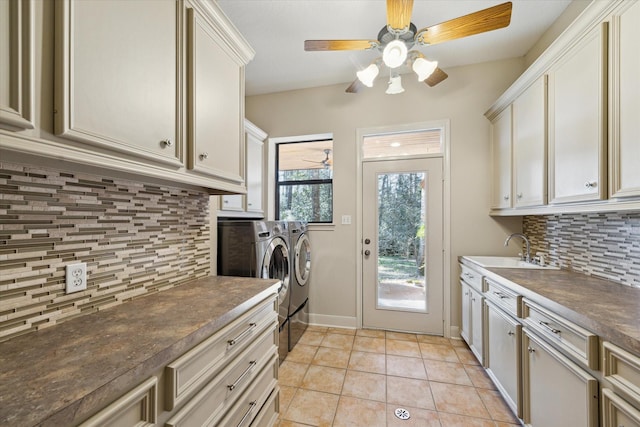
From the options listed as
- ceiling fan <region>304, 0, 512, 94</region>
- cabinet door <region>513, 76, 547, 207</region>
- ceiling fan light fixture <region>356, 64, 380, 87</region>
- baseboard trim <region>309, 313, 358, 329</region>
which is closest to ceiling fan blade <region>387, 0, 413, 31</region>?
ceiling fan <region>304, 0, 512, 94</region>

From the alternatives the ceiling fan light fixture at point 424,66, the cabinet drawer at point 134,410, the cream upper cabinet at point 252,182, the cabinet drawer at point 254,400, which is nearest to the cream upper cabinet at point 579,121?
the ceiling fan light fixture at point 424,66

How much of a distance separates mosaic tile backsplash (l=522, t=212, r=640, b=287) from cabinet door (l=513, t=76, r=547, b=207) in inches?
13.6

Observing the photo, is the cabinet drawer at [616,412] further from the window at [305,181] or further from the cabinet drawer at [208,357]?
the window at [305,181]

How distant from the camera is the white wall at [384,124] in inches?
104

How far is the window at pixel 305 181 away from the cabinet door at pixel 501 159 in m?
1.69

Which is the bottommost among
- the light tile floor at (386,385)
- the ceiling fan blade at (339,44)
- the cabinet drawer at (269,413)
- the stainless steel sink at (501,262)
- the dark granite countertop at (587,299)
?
the light tile floor at (386,385)

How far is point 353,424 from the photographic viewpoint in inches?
62.6

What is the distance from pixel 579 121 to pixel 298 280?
2382 mm

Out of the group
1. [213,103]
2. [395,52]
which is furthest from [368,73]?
[213,103]

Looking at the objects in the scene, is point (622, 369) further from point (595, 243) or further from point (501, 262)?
point (501, 262)

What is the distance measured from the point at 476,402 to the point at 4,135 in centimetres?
260

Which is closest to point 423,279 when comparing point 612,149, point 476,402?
point 476,402

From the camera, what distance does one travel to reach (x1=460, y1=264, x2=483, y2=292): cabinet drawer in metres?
2.11

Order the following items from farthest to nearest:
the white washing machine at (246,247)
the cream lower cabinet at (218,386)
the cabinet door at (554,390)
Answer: the white washing machine at (246,247)
the cabinet door at (554,390)
the cream lower cabinet at (218,386)
